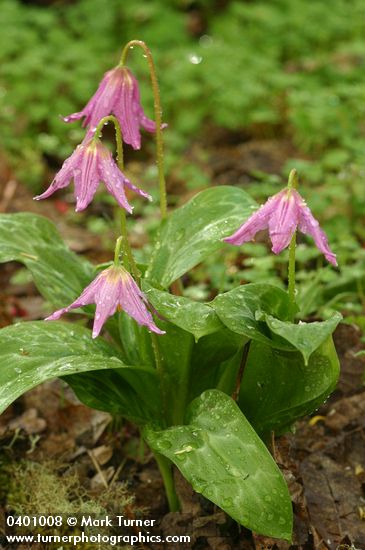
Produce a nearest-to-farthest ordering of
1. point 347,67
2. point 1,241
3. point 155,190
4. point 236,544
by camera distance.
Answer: point 236,544, point 1,241, point 155,190, point 347,67

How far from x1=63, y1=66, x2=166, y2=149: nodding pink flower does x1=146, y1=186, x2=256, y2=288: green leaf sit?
11.2 inches

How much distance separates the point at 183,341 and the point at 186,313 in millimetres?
223

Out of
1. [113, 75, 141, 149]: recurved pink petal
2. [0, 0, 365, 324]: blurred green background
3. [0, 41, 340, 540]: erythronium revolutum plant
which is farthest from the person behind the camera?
[0, 0, 365, 324]: blurred green background

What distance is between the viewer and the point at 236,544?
2.06 meters

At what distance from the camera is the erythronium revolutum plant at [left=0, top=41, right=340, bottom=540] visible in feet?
5.69

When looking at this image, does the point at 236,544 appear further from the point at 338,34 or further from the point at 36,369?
the point at 338,34

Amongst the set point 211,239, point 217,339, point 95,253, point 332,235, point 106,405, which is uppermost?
point 211,239

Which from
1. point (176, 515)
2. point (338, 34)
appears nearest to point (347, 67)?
point (338, 34)

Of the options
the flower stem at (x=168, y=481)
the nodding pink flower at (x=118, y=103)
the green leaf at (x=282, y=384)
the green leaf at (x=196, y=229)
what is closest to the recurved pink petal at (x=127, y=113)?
the nodding pink flower at (x=118, y=103)

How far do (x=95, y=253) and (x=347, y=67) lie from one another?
8.70 ft

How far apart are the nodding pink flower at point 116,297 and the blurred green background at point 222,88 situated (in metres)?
1.49

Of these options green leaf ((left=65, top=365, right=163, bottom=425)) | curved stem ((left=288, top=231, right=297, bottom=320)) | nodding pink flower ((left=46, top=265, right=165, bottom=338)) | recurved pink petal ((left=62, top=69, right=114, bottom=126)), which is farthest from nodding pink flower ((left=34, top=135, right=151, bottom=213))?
green leaf ((left=65, top=365, right=163, bottom=425))

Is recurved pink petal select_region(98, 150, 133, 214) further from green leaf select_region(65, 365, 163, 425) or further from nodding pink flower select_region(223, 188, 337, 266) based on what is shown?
green leaf select_region(65, 365, 163, 425)

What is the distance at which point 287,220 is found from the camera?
5.70 feet
